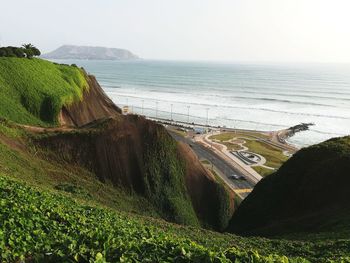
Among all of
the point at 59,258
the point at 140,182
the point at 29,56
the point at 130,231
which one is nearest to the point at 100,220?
the point at 130,231

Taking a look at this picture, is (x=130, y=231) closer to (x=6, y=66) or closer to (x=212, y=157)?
(x=6, y=66)

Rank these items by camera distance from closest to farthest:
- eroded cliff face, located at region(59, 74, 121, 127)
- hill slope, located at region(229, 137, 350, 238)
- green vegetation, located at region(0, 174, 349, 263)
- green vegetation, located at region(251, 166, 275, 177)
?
1. green vegetation, located at region(0, 174, 349, 263)
2. hill slope, located at region(229, 137, 350, 238)
3. eroded cliff face, located at region(59, 74, 121, 127)
4. green vegetation, located at region(251, 166, 275, 177)

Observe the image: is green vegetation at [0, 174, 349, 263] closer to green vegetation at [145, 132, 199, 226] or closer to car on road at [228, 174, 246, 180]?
green vegetation at [145, 132, 199, 226]

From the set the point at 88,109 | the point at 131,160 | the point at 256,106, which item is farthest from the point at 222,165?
the point at 256,106

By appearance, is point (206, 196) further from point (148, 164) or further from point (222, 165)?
point (222, 165)

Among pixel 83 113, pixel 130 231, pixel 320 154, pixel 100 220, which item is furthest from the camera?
pixel 83 113

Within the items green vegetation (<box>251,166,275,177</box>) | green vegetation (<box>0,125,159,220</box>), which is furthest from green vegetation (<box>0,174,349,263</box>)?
green vegetation (<box>251,166,275,177</box>)
